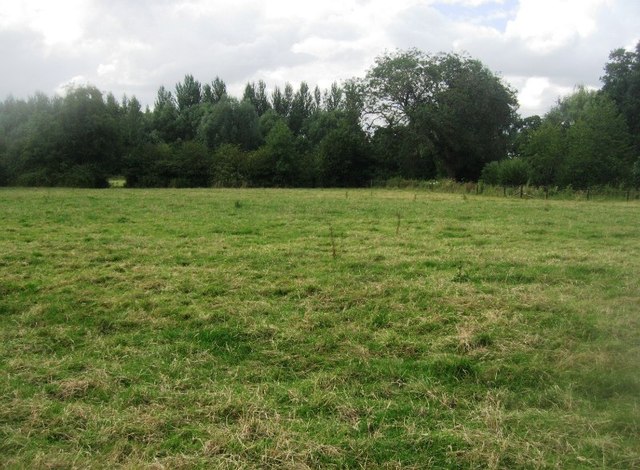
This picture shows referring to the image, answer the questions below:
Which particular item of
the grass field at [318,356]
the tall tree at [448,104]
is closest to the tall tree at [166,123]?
the tall tree at [448,104]

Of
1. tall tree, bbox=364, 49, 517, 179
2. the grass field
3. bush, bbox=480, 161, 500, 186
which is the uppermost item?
tall tree, bbox=364, 49, 517, 179

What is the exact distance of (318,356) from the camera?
214 inches

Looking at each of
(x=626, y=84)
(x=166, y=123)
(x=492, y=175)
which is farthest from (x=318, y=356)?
(x=166, y=123)

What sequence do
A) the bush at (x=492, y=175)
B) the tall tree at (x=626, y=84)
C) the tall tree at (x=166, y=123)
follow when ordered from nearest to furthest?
the bush at (x=492, y=175)
the tall tree at (x=626, y=84)
the tall tree at (x=166, y=123)

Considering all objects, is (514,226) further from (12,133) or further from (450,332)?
(12,133)

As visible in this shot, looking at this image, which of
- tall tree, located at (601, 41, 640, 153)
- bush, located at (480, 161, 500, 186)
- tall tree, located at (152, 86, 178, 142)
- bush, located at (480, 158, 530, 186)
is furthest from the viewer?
tall tree, located at (152, 86, 178, 142)

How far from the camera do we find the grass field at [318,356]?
3.81 metres

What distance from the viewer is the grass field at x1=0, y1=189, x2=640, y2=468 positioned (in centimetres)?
381

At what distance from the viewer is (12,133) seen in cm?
4606

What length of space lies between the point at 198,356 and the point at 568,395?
143 inches

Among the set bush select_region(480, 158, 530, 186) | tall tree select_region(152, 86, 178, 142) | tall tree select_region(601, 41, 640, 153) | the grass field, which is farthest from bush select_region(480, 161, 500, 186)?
tall tree select_region(152, 86, 178, 142)

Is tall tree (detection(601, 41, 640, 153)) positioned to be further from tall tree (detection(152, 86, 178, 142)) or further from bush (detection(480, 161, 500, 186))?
tall tree (detection(152, 86, 178, 142))

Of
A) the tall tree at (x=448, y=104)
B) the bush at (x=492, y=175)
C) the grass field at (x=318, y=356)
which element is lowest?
the grass field at (x=318, y=356)

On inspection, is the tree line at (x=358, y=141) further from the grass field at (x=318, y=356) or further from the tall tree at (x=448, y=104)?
the grass field at (x=318, y=356)
